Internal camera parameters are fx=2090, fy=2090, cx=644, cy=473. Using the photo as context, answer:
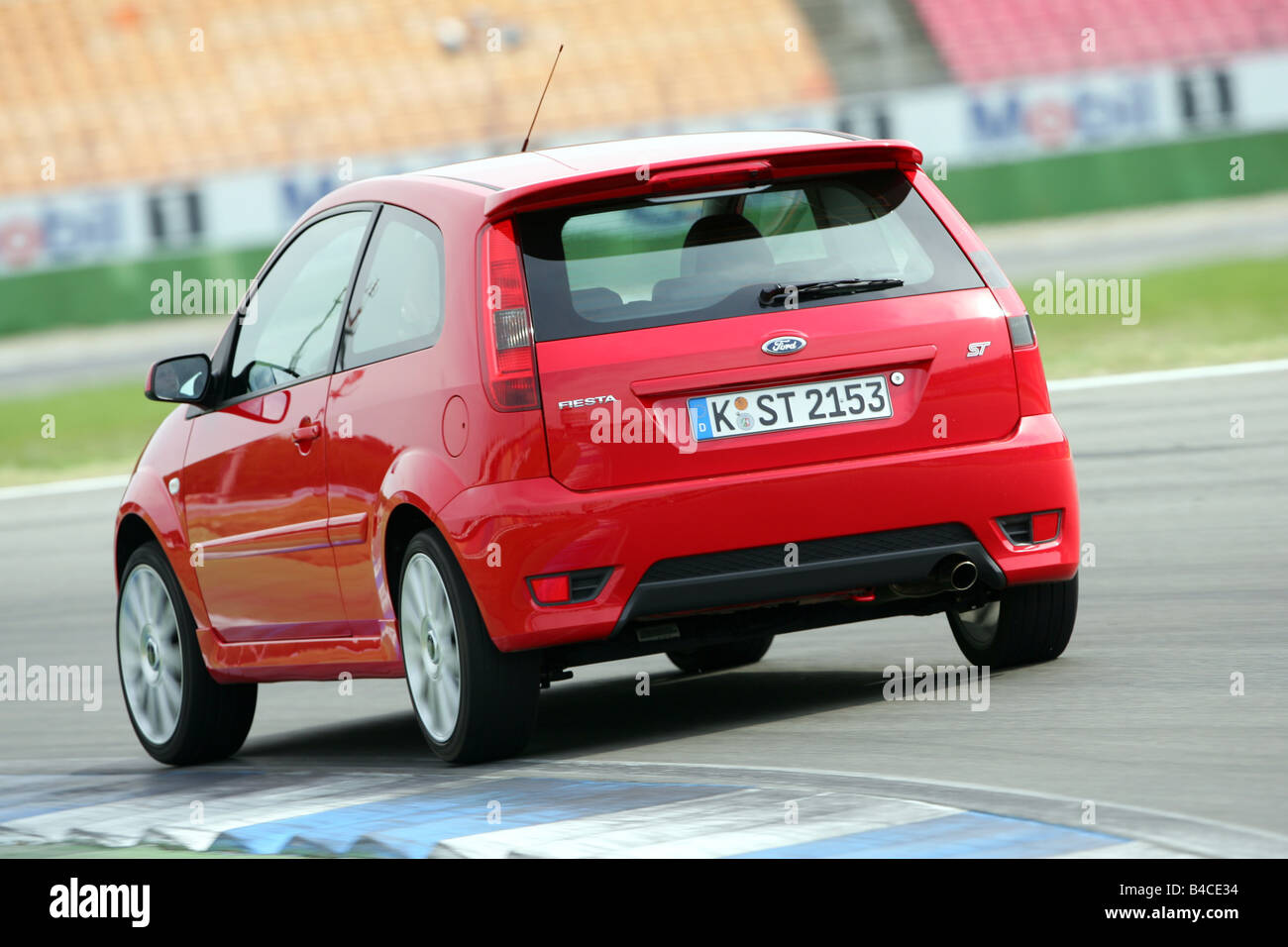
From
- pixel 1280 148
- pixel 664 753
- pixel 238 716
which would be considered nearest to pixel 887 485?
pixel 664 753

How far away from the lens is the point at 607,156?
247 inches

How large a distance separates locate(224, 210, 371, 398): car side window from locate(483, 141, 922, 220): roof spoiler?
92 cm

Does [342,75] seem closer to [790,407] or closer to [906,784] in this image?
[790,407]

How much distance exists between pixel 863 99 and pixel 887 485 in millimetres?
36790

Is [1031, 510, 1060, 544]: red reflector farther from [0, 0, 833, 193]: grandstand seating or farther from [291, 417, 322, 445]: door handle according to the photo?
[0, 0, 833, 193]: grandstand seating

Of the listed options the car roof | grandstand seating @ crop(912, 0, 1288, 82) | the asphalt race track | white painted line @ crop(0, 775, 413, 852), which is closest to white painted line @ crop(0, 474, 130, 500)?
the asphalt race track

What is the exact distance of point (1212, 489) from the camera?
10516 mm

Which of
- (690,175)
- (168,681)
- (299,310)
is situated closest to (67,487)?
(168,681)

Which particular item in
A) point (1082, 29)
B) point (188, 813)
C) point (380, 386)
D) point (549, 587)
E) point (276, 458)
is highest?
point (1082, 29)

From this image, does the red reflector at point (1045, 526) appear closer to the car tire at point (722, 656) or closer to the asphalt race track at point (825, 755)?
the asphalt race track at point (825, 755)

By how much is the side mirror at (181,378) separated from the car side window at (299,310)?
0.30 feet

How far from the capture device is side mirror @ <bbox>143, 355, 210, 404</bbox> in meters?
7.15

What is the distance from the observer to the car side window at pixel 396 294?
616 cm

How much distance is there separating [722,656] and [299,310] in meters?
2.35
